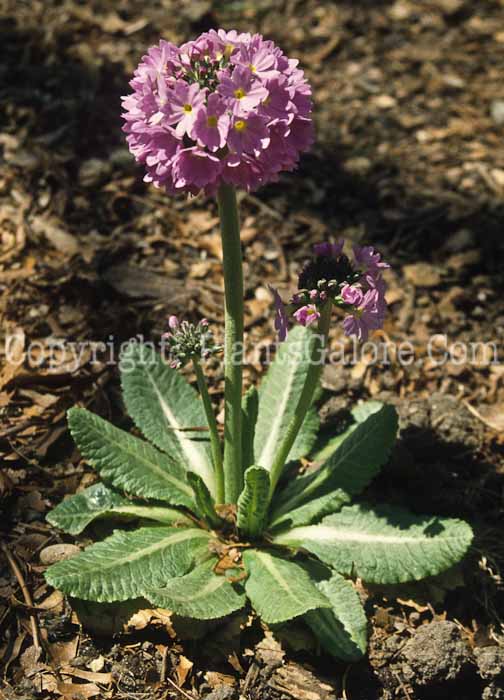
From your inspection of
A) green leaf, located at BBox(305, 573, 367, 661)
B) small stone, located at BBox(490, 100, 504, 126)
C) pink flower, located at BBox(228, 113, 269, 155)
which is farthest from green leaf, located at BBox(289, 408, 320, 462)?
small stone, located at BBox(490, 100, 504, 126)

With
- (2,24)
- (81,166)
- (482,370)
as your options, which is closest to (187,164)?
(482,370)

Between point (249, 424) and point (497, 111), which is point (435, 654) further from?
point (497, 111)

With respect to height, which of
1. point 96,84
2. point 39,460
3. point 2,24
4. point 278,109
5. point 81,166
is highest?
point 2,24

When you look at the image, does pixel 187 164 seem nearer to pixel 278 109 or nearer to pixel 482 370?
pixel 278 109

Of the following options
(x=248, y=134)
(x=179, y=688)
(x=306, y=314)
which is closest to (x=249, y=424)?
(x=306, y=314)

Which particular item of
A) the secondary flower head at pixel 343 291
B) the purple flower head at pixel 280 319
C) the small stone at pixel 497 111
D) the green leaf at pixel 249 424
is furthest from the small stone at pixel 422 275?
the purple flower head at pixel 280 319

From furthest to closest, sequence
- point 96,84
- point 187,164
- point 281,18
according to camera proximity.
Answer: point 281,18 → point 96,84 → point 187,164

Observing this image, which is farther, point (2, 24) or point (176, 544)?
point (2, 24)
